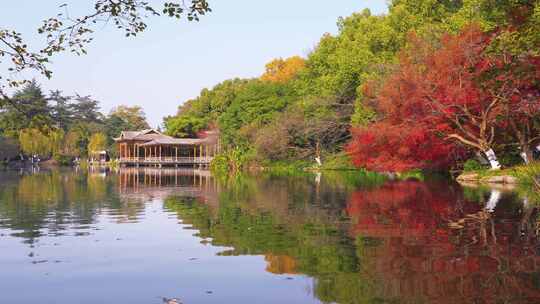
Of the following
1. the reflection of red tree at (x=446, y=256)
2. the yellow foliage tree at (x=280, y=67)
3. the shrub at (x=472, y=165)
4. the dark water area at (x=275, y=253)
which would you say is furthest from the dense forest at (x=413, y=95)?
the yellow foliage tree at (x=280, y=67)

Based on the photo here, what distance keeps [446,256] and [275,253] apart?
242 centimetres

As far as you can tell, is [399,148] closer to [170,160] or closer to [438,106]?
[438,106]

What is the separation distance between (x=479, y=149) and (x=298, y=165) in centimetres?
2284

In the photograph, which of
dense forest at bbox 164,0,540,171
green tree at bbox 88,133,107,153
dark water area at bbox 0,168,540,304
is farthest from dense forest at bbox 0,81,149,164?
dark water area at bbox 0,168,540,304

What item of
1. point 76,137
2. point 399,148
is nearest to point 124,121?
point 76,137

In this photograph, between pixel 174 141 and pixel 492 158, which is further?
pixel 174 141

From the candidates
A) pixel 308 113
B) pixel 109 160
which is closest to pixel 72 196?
pixel 308 113

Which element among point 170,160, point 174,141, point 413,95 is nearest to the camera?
point 413,95

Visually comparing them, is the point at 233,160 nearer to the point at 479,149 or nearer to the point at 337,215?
the point at 479,149

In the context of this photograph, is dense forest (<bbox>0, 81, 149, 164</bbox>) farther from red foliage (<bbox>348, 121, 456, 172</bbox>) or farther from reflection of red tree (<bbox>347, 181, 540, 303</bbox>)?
reflection of red tree (<bbox>347, 181, 540, 303</bbox>)

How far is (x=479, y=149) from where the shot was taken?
29.2 m

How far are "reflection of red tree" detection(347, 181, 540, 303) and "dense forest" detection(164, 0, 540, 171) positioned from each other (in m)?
3.02

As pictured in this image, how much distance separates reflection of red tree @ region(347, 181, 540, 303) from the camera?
6750 millimetres

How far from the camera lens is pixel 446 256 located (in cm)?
884
